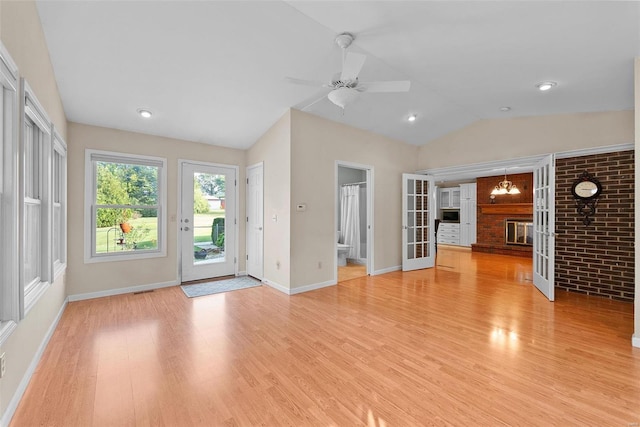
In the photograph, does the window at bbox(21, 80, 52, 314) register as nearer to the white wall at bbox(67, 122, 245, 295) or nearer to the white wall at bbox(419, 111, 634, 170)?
the white wall at bbox(67, 122, 245, 295)

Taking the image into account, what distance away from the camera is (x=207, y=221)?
502 centimetres

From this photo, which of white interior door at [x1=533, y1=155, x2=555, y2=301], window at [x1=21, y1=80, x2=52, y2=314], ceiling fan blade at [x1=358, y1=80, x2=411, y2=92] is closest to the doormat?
window at [x1=21, y1=80, x2=52, y2=314]

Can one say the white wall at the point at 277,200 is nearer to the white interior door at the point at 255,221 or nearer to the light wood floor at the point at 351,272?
the white interior door at the point at 255,221

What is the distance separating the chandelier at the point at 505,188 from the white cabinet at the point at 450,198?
5.17 ft

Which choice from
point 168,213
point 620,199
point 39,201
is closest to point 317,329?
point 39,201

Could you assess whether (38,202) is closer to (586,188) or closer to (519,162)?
(519,162)

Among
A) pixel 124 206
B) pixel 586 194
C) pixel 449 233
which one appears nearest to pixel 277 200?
pixel 124 206

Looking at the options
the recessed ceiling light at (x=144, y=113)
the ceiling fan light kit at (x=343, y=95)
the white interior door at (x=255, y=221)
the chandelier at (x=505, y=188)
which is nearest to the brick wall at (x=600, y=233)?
the chandelier at (x=505, y=188)

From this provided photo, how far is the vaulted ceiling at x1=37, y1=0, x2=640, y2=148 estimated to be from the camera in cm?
241

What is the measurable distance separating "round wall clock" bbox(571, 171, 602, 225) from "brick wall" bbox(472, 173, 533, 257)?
381 centimetres

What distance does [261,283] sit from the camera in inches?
190

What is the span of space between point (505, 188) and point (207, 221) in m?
7.37

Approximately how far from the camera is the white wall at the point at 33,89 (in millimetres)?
1743

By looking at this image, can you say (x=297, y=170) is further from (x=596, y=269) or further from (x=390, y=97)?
(x=596, y=269)
